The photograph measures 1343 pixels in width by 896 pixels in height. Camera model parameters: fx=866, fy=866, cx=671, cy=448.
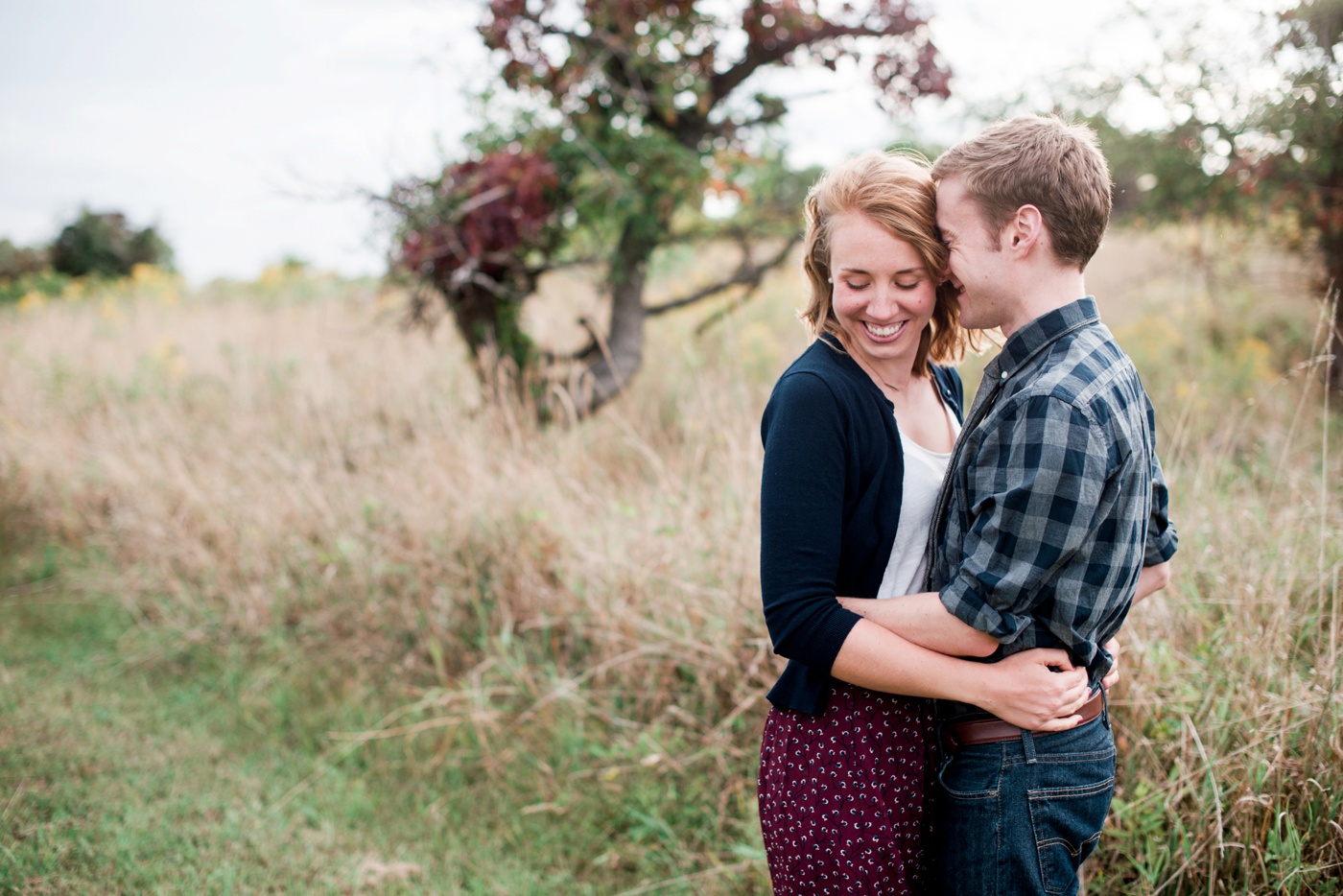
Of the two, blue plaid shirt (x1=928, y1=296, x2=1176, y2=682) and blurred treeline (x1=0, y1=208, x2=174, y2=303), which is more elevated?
blurred treeline (x1=0, y1=208, x2=174, y2=303)

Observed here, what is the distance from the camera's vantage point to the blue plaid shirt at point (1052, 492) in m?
1.40

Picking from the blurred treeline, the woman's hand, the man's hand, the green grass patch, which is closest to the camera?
the woman's hand

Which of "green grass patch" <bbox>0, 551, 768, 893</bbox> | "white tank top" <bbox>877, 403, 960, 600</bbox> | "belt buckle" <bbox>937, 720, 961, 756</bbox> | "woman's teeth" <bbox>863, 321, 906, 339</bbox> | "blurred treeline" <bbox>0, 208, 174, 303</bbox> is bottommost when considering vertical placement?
"green grass patch" <bbox>0, 551, 768, 893</bbox>

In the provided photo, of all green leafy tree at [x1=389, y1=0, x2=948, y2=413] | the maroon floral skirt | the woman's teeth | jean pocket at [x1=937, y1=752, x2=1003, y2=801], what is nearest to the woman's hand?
jean pocket at [x1=937, y1=752, x2=1003, y2=801]

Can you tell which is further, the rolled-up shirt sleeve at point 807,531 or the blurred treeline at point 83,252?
the blurred treeline at point 83,252

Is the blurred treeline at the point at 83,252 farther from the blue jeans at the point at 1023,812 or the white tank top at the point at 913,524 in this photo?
the blue jeans at the point at 1023,812

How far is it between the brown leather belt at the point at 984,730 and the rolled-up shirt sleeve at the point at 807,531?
28cm

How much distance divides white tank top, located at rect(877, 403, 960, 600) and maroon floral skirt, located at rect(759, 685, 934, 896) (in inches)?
8.9

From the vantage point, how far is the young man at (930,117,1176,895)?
141cm

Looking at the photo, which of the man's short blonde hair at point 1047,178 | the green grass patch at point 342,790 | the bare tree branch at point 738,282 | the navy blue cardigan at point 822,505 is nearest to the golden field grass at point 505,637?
the green grass patch at point 342,790

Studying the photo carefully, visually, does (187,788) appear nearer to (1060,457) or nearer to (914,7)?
(1060,457)

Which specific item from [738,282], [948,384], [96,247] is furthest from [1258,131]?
[96,247]

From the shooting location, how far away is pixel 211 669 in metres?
4.21

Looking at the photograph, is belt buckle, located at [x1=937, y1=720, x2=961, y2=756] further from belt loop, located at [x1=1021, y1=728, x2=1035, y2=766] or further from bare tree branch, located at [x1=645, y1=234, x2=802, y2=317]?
bare tree branch, located at [x1=645, y1=234, x2=802, y2=317]
